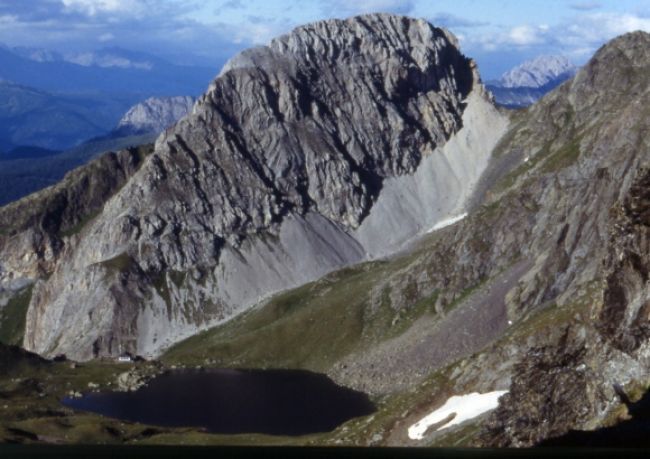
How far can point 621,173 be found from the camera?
124m

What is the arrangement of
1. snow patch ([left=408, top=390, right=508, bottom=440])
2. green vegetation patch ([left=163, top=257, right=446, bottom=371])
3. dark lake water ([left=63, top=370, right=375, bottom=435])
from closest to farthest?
snow patch ([left=408, top=390, right=508, bottom=440]) → dark lake water ([left=63, top=370, right=375, bottom=435]) → green vegetation patch ([left=163, top=257, right=446, bottom=371])

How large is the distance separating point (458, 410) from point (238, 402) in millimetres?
78775

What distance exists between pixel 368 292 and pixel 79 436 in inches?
3020

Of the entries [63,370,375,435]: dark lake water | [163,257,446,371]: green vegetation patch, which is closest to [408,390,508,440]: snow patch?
[63,370,375,435]: dark lake water

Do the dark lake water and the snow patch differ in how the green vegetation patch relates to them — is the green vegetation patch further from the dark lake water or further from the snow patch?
the snow patch

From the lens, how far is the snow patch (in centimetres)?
6328

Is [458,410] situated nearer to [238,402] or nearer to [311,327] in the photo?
[238,402]

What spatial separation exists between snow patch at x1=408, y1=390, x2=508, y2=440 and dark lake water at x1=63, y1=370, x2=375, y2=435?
1882 inches

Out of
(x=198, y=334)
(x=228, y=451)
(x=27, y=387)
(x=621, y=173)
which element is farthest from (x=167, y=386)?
(x=228, y=451)

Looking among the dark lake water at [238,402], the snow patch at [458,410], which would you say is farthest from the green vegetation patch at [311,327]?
the snow patch at [458,410]

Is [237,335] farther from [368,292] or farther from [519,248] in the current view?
[519,248]

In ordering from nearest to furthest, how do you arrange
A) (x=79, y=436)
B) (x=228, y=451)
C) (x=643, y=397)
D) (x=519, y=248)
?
(x=228, y=451) → (x=643, y=397) → (x=79, y=436) → (x=519, y=248)

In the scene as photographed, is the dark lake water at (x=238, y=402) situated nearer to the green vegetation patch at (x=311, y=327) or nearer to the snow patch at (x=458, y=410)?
the green vegetation patch at (x=311, y=327)

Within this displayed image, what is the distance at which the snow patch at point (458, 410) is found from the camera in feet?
208
